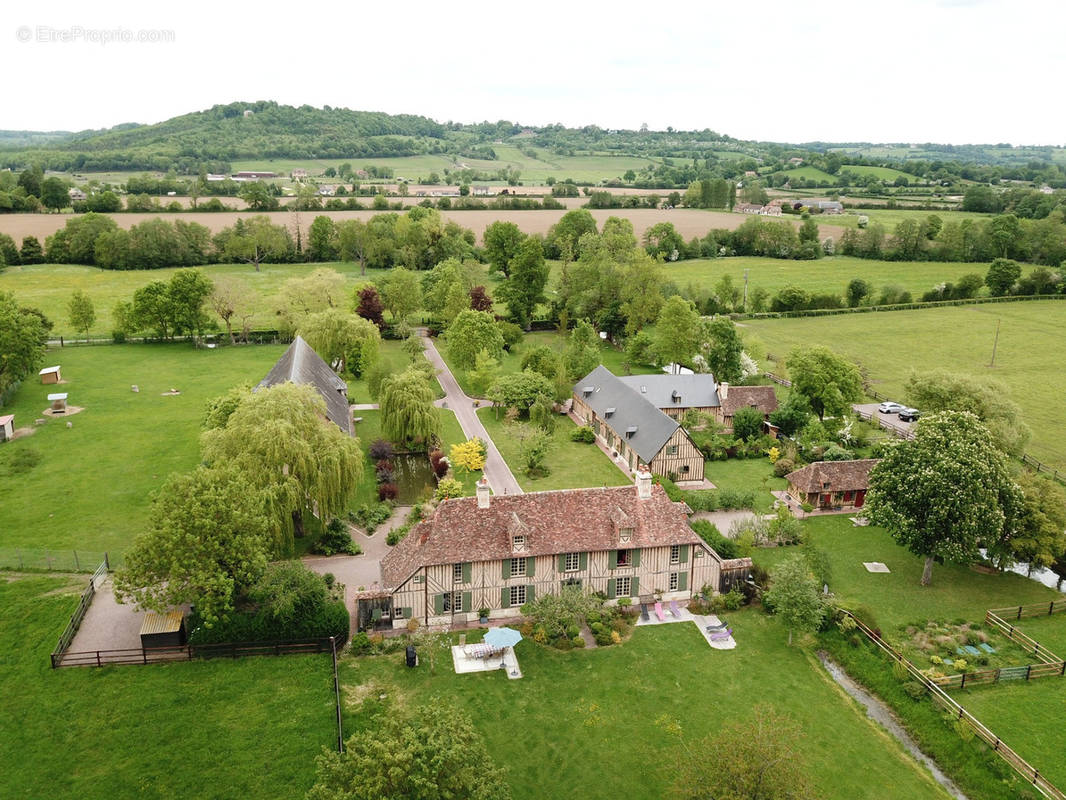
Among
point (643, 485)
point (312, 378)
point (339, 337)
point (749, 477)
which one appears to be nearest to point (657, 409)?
point (749, 477)

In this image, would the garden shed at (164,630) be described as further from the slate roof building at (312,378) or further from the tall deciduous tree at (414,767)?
the slate roof building at (312,378)

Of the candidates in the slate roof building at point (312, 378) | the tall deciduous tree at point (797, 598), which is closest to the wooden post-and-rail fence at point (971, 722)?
the tall deciduous tree at point (797, 598)

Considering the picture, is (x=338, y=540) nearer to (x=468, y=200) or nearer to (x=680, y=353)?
(x=680, y=353)

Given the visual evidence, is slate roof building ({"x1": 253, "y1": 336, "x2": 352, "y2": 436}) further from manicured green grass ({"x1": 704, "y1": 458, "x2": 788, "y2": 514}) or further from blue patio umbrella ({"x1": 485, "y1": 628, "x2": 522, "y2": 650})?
manicured green grass ({"x1": 704, "y1": 458, "x2": 788, "y2": 514})

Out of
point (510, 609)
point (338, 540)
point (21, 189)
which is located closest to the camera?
point (510, 609)

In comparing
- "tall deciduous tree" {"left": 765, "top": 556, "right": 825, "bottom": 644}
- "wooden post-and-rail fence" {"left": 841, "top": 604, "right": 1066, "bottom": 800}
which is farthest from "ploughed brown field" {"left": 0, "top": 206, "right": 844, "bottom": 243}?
"wooden post-and-rail fence" {"left": 841, "top": 604, "right": 1066, "bottom": 800}

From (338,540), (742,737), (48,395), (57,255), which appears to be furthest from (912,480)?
(57,255)
